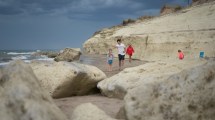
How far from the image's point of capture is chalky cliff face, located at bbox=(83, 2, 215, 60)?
23.5 metres

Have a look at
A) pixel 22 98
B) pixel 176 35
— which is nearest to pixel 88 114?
pixel 22 98

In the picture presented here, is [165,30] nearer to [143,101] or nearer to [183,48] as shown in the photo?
[183,48]

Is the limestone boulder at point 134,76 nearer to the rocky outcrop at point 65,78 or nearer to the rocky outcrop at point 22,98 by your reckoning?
the rocky outcrop at point 65,78

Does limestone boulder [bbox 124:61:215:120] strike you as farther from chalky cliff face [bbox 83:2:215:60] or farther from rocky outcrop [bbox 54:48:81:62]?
rocky outcrop [bbox 54:48:81:62]

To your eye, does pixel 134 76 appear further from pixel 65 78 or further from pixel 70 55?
pixel 70 55

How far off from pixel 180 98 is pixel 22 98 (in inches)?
84.1

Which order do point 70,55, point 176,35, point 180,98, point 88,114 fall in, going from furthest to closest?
point 70,55 < point 176,35 < point 88,114 < point 180,98

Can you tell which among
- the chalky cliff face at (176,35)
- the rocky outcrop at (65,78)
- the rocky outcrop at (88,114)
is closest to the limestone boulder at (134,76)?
the rocky outcrop at (65,78)

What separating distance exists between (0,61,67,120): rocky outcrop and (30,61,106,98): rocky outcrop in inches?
137

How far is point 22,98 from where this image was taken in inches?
147

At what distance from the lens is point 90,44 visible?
4434cm

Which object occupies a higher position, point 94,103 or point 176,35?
point 176,35

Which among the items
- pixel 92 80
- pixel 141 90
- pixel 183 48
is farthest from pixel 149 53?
pixel 141 90

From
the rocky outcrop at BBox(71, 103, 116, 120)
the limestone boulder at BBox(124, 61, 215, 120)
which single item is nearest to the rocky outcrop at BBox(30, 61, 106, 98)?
the rocky outcrop at BBox(71, 103, 116, 120)
